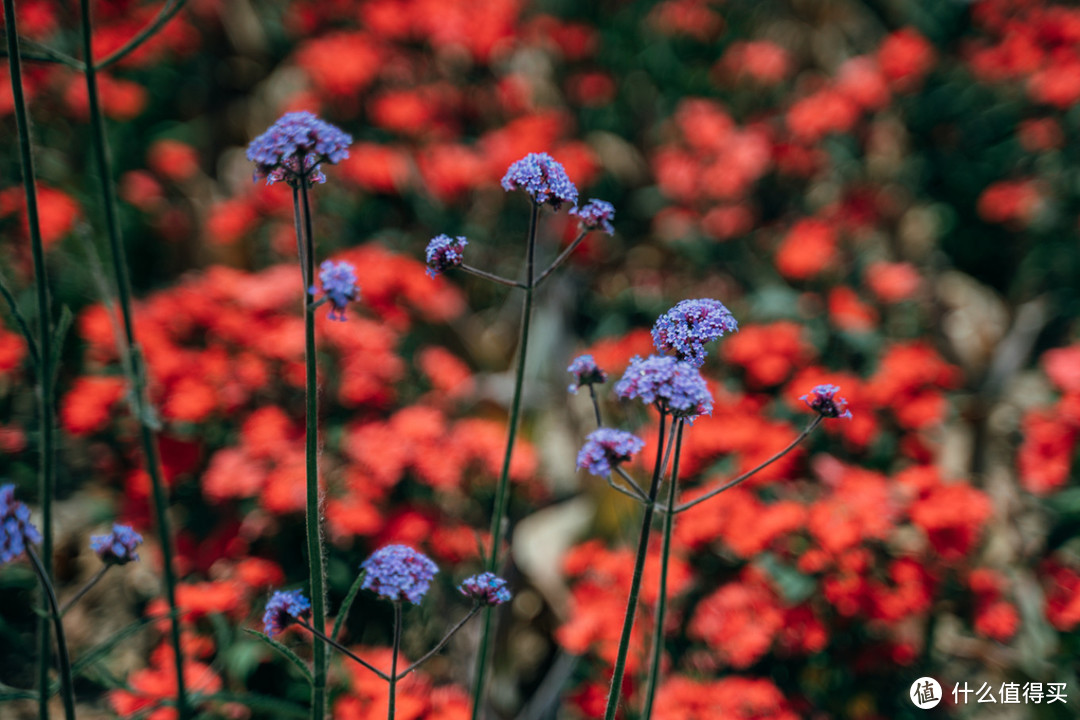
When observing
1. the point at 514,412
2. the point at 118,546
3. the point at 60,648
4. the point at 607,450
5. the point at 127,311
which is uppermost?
the point at 127,311

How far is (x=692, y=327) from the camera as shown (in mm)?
807

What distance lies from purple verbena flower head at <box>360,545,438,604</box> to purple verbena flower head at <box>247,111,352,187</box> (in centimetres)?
47

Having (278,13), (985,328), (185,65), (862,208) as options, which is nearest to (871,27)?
(862,208)

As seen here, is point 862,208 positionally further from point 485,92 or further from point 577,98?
point 485,92

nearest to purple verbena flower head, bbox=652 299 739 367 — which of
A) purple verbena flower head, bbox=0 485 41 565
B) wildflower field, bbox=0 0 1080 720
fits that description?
wildflower field, bbox=0 0 1080 720

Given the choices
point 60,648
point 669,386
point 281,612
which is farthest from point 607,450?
point 60,648

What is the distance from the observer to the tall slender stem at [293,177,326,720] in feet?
2.48

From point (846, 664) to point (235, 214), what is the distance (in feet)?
10.0

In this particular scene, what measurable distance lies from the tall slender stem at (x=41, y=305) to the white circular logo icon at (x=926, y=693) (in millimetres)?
1953

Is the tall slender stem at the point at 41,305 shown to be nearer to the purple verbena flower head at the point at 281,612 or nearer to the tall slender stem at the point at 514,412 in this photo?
the purple verbena flower head at the point at 281,612

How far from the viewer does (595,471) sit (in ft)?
2.58

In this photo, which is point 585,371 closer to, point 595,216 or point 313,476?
point 595,216

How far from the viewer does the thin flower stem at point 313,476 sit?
757mm

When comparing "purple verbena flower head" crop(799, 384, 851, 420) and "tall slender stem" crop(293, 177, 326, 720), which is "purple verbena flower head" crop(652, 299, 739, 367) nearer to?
"purple verbena flower head" crop(799, 384, 851, 420)
